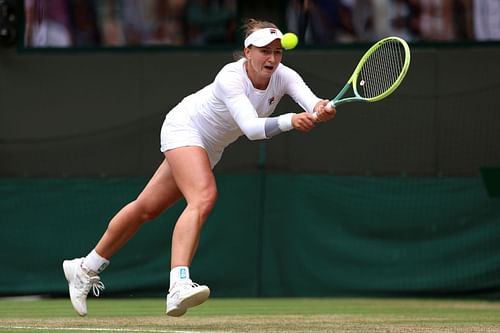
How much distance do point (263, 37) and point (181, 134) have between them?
869 mm

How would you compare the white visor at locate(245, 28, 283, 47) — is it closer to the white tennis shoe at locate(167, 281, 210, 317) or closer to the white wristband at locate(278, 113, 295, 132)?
the white wristband at locate(278, 113, 295, 132)

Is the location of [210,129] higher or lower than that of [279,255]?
higher

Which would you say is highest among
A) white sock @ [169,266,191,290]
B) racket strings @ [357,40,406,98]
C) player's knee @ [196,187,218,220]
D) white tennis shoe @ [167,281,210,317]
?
racket strings @ [357,40,406,98]

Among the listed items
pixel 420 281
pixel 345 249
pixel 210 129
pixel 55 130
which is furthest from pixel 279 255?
pixel 210 129

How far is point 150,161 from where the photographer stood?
44.2ft

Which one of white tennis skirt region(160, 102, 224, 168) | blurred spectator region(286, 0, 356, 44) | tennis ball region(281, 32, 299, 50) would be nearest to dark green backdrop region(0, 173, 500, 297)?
blurred spectator region(286, 0, 356, 44)

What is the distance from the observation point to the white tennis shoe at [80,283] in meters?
8.23

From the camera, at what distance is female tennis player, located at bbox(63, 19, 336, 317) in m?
7.15

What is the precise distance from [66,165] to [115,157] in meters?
0.57

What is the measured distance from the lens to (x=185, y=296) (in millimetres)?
7016

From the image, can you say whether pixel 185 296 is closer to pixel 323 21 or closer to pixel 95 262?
pixel 95 262

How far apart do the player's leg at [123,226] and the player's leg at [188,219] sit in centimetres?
30

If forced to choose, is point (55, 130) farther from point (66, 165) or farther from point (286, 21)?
point (286, 21)

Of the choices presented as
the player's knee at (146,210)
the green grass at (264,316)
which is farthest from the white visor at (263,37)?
the green grass at (264,316)
